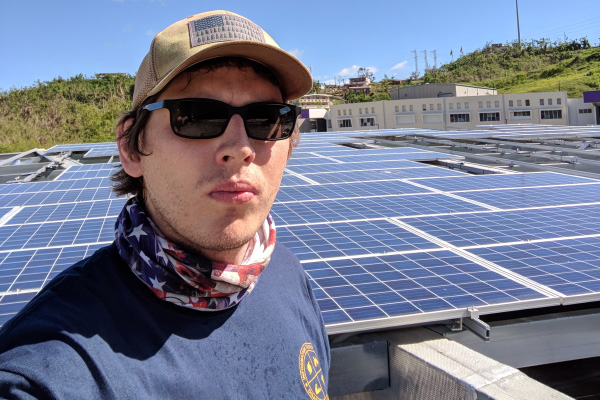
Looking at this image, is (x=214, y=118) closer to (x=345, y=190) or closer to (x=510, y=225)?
(x=510, y=225)

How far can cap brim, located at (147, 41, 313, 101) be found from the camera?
1840 mm

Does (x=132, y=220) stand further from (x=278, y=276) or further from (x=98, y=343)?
(x=278, y=276)

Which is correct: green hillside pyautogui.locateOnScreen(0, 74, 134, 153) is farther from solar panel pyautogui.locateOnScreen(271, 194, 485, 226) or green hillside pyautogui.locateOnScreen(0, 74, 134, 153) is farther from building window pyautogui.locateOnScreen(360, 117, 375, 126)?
solar panel pyautogui.locateOnScreen(271, 194, 485, 226)

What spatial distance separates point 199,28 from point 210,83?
0.66 feet

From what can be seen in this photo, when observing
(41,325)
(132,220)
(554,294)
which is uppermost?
(132,220)

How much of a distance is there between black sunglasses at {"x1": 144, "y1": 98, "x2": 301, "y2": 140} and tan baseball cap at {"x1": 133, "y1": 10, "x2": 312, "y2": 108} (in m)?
0.10

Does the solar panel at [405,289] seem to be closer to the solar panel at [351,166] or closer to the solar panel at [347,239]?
the solar panel at [347,239]

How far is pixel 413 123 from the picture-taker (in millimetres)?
69750

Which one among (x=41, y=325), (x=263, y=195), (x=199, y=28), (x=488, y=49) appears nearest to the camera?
(x=41, y=325)

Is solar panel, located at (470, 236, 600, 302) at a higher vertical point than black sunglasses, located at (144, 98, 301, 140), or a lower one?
lower

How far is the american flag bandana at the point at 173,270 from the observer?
1.83 metres

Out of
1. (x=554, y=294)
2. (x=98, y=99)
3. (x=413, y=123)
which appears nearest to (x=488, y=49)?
(x=413, y=123)

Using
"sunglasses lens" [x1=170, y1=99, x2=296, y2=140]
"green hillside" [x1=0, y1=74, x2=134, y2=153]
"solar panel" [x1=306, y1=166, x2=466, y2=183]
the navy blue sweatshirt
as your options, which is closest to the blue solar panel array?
"solar panel" [x1=306, y1=166, x2=466, y2=183]

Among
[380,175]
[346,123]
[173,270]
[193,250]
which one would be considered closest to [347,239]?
[193,250]
